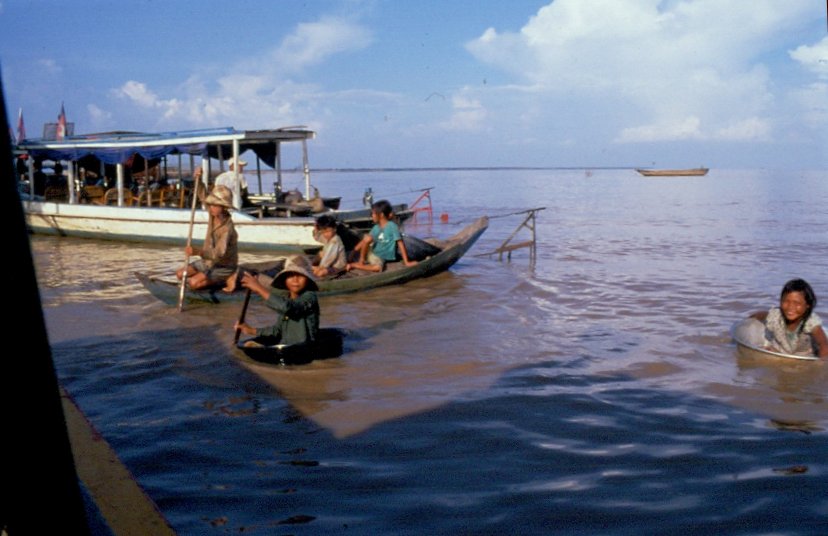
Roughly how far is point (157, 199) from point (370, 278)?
9996 millimetres

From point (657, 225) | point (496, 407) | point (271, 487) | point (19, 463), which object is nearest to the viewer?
point (19, 463)

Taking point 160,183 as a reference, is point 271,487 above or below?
below

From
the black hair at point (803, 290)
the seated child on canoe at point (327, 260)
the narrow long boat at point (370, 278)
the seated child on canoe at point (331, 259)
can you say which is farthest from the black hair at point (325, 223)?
the black hair at point (803, 290)

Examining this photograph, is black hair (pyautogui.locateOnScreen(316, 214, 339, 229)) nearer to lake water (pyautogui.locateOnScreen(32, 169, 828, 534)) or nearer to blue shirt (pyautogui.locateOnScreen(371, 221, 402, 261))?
lake water (pyautogui.locateOnScreen(32, 169, 828, 534))

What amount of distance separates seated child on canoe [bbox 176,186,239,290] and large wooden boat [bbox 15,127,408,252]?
5864mm

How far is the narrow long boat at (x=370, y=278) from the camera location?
9.58 metres

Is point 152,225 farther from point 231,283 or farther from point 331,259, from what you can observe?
point 231,283

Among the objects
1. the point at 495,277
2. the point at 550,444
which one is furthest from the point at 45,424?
the point at 495,277

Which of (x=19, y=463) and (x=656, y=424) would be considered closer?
(x=19, y=463)

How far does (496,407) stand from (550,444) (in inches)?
32.8

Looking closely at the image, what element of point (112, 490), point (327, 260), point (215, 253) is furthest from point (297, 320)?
point (327, 260)

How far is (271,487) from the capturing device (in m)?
4.33

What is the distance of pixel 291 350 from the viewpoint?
641 cm

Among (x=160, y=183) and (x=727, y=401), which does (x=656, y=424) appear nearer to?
(x=727, y=401)
